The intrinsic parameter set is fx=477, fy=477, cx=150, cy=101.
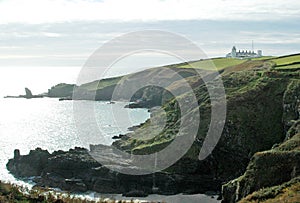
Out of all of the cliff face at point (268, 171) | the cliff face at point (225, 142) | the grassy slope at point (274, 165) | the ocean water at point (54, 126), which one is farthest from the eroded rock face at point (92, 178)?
the grassy slope at point (274, 165)

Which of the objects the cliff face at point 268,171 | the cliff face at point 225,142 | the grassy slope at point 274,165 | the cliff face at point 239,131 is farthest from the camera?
the cliff face at point 239,131

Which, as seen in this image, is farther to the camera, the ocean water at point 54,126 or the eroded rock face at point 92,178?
the ocean water at point 54,126

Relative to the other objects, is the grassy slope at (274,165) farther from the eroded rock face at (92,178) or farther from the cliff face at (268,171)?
the eroded rock face at (92,178)

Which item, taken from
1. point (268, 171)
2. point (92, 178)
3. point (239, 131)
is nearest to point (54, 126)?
point (92, 178)

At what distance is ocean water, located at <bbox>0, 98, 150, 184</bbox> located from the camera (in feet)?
305

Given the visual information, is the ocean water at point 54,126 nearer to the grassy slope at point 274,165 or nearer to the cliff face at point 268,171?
the cliff face at point 268,171

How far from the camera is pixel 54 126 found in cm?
12375

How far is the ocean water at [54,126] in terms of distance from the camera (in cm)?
9300

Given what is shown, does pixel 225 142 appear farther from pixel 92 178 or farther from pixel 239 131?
pixel 92 178

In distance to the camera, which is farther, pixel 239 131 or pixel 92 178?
pixel 239 131

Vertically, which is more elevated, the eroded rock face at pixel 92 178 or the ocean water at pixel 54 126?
the ocean water at pixel 54 126

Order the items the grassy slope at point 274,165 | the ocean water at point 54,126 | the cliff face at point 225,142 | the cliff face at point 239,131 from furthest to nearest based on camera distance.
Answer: the ocean water at point 54,126 → the cliff face at point 239,131 → the cliff face at point 225,142 → the grassy slope at point 274,165

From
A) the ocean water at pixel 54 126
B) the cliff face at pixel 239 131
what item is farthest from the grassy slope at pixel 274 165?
the ocean water at pixel 54 126

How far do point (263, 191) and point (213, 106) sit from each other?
3678 centimetres
